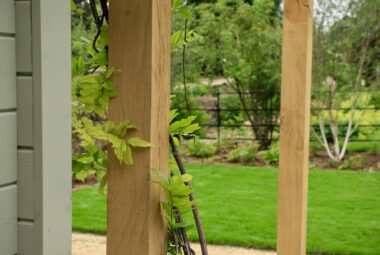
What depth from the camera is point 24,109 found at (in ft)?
3.74

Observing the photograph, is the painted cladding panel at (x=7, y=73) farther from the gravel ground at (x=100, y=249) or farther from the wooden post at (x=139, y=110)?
the gravel ground at (x=100, y=249)

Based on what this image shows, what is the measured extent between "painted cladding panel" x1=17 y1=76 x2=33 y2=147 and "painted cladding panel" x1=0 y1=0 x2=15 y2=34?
0.10m

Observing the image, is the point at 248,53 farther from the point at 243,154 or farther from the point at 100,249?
the point at 100,249

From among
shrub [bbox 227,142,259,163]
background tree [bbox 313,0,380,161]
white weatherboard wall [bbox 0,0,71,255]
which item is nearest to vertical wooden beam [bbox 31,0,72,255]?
white weatherboard wall [bbox 0,0,71,255]

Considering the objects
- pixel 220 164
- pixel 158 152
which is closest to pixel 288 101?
pixel 158 152

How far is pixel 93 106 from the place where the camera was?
1.36 m

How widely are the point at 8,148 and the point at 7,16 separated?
0.26 metres

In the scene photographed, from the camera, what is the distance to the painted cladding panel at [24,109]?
1.14 metres

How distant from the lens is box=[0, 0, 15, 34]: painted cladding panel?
3.61 feet

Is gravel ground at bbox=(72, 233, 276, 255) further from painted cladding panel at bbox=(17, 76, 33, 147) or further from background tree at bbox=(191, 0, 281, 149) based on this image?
background tree at bbox=(191, 0, 281, 149)

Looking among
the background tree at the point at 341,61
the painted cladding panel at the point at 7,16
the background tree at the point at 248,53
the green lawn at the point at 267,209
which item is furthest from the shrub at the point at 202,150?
the painted cladding panel at the point at 7,16

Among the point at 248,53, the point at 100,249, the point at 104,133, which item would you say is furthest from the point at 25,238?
the point at 248,53

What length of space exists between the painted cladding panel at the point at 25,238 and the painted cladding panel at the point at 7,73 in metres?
0.24

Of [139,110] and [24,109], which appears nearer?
[24,109]
